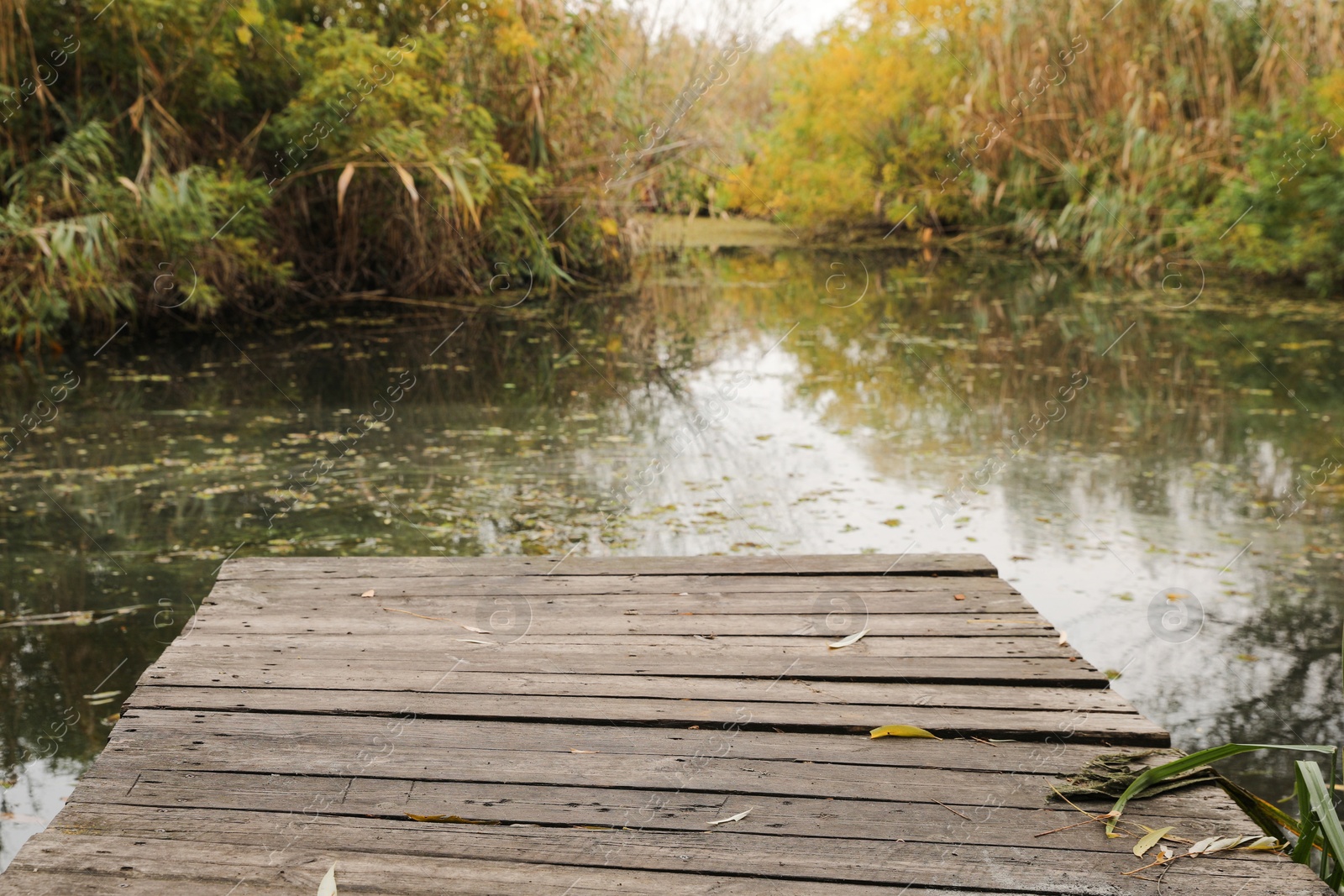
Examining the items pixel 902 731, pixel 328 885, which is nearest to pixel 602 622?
pixel 902 731

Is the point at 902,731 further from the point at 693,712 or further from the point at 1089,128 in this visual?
the point at 1089,128

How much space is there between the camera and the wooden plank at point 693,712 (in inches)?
83.4

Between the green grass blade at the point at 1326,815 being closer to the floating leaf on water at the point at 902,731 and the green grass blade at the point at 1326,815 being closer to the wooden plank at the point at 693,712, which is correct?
the wooden plank at the point at 693,712

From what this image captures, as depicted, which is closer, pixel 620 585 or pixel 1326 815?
pixel 1326 815

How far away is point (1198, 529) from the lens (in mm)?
4484

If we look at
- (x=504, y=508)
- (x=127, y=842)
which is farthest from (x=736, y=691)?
(x=504, y=508)

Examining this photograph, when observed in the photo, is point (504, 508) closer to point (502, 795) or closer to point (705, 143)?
point (502, 795)

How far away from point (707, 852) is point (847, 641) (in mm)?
892

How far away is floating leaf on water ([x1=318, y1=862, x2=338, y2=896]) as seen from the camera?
5.29ft

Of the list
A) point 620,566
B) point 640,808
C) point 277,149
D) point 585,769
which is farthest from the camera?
point 277,149

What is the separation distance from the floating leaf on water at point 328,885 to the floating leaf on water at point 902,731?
95 cm

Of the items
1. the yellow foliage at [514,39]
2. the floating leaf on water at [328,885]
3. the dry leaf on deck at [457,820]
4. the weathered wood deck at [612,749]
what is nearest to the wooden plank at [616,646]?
the weathered wood deck at [612,749]

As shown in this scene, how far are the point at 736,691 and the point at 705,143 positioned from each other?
30.2 ft

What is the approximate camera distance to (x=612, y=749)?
6.77 ft
